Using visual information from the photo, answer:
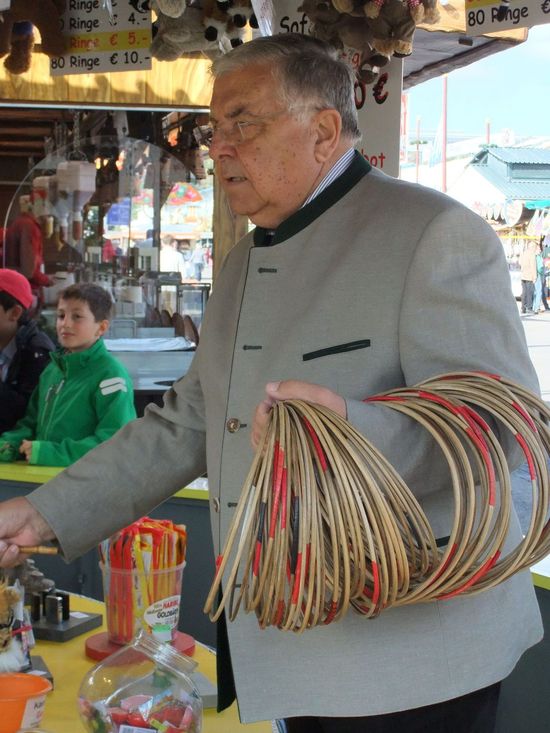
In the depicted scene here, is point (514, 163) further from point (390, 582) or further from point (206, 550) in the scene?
point (390, 582)

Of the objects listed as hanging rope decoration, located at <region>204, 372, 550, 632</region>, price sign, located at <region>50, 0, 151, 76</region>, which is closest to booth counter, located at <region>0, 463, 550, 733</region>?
price sign, located at <region>50, 0, 151, 76</region>

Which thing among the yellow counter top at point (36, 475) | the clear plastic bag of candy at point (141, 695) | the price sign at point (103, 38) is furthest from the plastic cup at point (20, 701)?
the price sign at point (103, 38)

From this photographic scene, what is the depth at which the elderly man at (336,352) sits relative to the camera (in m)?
1.40

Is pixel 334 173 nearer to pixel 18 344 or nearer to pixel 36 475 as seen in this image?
pixel 36 475

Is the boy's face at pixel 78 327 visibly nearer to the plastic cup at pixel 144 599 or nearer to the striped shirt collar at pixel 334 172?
the plastic cup at pixel 144 599

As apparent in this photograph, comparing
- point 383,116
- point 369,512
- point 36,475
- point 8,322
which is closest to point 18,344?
point 8,322

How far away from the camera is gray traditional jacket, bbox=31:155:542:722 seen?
138 cm

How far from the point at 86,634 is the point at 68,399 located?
1.67 m

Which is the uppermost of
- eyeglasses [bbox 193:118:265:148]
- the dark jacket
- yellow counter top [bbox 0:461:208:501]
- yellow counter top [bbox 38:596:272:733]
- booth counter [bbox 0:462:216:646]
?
eyeglasses [bbox 193:118:265:148]

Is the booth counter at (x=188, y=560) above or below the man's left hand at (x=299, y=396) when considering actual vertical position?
below

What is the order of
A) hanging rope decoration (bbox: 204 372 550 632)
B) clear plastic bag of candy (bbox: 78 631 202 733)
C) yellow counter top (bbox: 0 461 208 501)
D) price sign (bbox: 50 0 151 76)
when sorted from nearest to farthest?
hanging rope decoration (bbox: 204 372 550 632)
clear plastic bag of candy (bbox: 78 631 202 733)
yellow counter top (bbox: 0 461 208 501)
price sign (bbox: 50 0 151 76)

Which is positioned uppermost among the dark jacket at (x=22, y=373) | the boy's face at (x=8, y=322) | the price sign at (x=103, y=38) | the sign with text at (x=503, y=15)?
the price sign at (x=103, y=38)

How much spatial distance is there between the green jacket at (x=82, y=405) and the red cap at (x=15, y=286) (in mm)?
667

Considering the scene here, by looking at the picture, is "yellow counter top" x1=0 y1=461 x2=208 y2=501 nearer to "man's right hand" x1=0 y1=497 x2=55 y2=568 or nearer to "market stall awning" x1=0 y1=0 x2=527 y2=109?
"man's right hand" x1=0 y1=497 x2=55 y2=568
